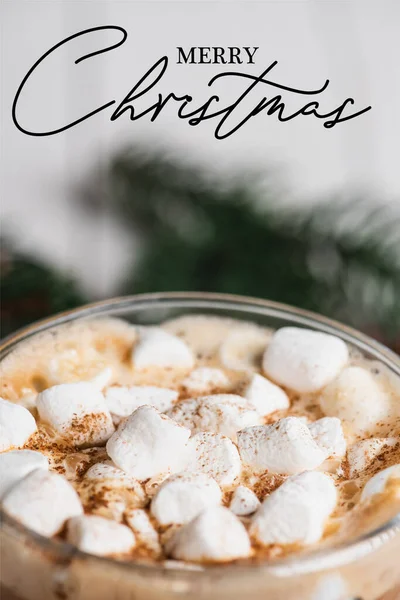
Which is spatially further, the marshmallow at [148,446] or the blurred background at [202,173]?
the blurred background at [202,173]

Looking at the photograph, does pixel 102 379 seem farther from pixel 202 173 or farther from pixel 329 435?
pixel 202 173

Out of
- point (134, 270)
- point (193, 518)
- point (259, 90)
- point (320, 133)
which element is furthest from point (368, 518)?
point (320, 133)

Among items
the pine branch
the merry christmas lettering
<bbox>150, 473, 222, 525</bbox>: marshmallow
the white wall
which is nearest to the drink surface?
<bbox>150, 473, 222, 525</bbox>: marshmallow

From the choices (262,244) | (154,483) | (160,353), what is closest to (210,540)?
(154,483)

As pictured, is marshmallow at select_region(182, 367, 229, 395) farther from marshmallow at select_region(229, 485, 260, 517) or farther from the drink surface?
marshmallow at select_region(229, 485, 260, 517)

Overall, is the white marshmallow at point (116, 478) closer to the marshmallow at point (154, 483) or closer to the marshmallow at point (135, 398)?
the marshmallow at point (154, 483)

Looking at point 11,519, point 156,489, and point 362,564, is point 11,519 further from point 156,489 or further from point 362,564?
point 362,564

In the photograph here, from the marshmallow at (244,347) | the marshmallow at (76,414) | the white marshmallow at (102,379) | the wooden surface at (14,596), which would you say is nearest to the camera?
the wooden surface at (14,596)

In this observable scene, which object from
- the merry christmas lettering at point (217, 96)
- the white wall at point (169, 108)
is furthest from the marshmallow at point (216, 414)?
the white wall at point (169, 108)

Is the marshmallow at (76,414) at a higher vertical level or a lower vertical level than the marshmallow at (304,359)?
lower
